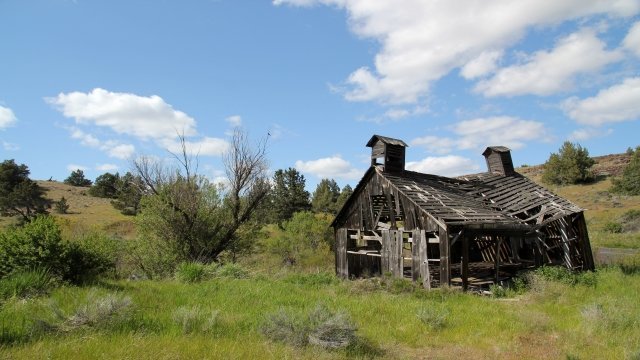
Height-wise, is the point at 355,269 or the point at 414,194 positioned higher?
the point at 414,194

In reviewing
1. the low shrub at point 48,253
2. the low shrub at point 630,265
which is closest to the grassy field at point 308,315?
the low shrub at point 48,253

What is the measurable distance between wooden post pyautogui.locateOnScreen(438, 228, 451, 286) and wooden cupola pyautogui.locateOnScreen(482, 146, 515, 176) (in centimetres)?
1129

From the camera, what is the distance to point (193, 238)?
2070 centimetres

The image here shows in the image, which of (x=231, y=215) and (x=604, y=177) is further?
(x=604, y=177)

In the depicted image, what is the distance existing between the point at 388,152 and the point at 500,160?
919 cm

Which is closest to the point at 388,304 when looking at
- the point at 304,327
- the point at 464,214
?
the point at 304,327

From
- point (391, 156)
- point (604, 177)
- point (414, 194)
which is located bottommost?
point (414, 194)

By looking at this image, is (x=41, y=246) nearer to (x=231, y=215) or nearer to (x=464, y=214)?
(x=231, y=215)

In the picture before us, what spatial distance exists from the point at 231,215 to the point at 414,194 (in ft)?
31.8

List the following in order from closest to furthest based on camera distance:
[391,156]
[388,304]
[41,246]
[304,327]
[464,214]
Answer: [304,327] → [41,246] → [388,304] → [464,214] → [391,156]

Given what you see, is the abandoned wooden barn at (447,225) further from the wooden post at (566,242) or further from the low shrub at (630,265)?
the low shrub at (630,265)

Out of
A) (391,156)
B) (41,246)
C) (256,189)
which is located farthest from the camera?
(256,189)

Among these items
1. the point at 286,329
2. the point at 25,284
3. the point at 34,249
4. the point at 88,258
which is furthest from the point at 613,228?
the point at 25,284

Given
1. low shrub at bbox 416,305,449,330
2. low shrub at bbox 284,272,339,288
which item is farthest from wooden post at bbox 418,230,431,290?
low shrub at bbox 416,305,449,330
